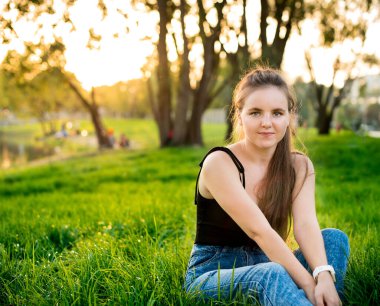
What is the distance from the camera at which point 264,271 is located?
8.43 feet

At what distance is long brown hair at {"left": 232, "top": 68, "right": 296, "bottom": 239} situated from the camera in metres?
3.08

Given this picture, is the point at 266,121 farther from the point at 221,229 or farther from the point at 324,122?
the point at 324,122

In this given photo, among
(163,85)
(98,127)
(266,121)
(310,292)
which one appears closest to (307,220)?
(310,292)

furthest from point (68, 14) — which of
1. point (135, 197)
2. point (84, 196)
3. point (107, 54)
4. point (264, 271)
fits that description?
point (264, 271)

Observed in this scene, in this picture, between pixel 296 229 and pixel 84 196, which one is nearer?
pixel 296 229

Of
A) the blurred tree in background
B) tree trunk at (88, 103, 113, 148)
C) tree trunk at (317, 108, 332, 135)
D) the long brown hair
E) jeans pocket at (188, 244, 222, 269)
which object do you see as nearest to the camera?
jeans pocket at (188, 244, 222, 269)

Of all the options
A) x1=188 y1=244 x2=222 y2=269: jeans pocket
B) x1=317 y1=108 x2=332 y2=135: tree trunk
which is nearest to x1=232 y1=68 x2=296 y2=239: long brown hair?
x1=188 y1=244 x2=222 y2=269: jeans pocket

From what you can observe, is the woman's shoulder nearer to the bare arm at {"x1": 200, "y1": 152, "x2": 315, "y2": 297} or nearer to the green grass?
the bare arm at {"x1": 200, "y1": 152, "x2": 315, "y2": 297}

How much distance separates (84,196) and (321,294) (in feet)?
18.5

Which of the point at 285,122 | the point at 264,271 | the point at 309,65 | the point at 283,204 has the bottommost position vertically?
the point at 264,271

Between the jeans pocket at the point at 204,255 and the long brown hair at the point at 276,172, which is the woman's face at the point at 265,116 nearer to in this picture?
the long brown hair at the point at 276,172

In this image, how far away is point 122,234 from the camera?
4641 mm

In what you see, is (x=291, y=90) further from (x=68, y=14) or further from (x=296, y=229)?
(x=68, y=14)

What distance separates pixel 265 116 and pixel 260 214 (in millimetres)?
575
